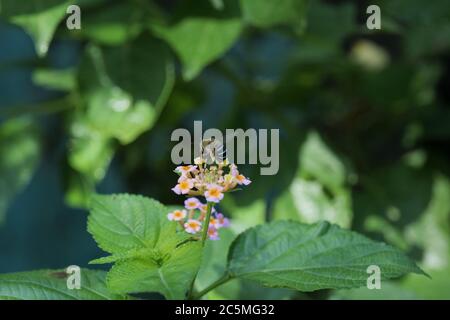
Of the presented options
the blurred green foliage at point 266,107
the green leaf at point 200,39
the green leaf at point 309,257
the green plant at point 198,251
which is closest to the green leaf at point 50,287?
the green plant at point 198,251

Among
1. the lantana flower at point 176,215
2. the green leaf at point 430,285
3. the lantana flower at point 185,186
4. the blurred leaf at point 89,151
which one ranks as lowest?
the green leaf at point 430,285

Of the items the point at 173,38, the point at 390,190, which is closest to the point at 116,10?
the point at 173,38

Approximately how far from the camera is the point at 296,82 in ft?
3.91

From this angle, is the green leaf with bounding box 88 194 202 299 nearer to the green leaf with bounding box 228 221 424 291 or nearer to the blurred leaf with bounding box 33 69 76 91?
the green leaf with bounding box 228 221 424 291

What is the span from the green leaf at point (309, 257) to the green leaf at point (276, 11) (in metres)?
0.34

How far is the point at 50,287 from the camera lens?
526 mm

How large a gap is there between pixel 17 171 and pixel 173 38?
0.36 m

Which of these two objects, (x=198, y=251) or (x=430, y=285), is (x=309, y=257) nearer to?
(x=198, y=251)

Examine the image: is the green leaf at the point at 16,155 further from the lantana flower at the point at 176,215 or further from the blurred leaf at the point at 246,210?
the lantana flower at the point at 176,215

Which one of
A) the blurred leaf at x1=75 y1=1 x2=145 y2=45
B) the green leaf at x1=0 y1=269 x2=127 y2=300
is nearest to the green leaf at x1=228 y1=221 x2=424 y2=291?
the green leaf at x1=0 y1=269 x2=127 y2=300

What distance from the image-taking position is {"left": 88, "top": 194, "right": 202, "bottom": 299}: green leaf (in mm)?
483

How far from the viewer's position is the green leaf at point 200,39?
0.88m

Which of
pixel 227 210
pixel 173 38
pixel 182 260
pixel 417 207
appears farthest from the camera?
pixel 417 207

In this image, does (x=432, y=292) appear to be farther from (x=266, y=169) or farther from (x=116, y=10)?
(x=116, y=10)
